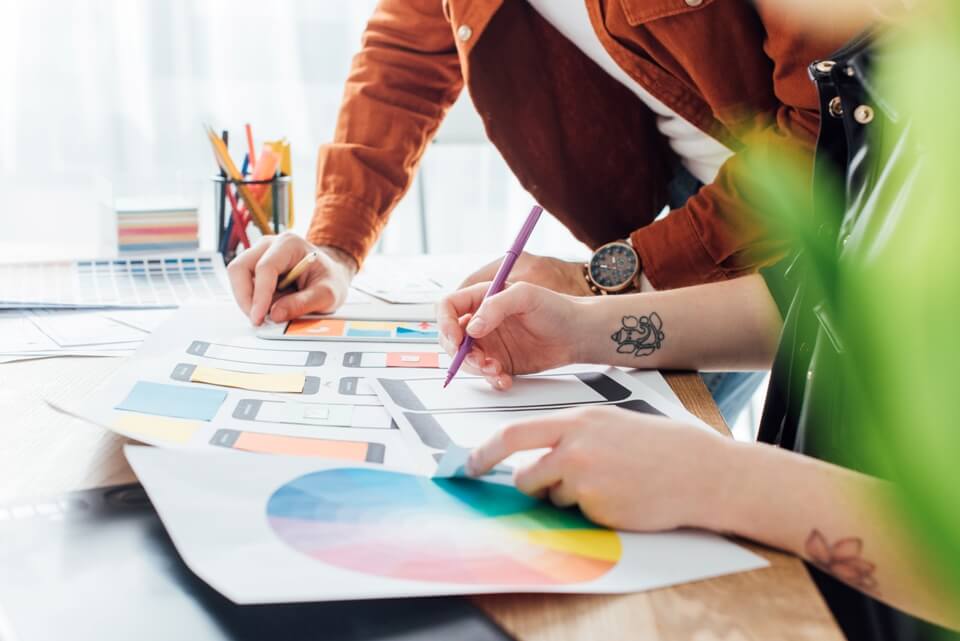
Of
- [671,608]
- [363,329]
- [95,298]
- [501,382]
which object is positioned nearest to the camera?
[671,608]

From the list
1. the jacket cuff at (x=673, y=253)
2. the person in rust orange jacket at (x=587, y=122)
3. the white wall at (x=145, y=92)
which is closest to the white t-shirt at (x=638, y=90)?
the person in rust orange jacket at (x=587, y=122)

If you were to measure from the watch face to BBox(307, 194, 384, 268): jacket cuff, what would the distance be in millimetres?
304

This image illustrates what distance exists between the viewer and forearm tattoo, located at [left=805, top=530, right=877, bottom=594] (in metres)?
0.41

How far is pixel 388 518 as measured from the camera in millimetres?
409

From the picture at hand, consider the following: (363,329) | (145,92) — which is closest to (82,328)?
(363,329)

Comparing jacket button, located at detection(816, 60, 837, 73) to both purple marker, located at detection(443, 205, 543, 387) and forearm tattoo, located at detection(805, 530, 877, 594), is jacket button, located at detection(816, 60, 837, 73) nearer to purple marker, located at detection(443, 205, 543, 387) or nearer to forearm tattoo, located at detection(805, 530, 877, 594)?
purple marker, located at detection(443, 205, 543, 387)

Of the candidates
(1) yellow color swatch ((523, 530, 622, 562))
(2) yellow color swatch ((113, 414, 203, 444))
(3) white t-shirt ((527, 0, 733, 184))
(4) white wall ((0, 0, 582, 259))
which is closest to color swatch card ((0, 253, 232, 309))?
(2) yellow color swatch ((113, 414, 203, 444))

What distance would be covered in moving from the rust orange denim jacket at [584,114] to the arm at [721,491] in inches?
16.7

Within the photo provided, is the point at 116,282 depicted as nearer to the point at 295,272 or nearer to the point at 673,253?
the point at 295,272

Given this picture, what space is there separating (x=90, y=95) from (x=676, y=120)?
150 cm

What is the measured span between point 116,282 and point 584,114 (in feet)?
1.95

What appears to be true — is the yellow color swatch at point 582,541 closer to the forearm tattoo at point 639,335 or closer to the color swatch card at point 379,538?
the color swatch card at point 379,538

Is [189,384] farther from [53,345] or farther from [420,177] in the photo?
[420,177]

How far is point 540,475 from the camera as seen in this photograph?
16.8 inches
